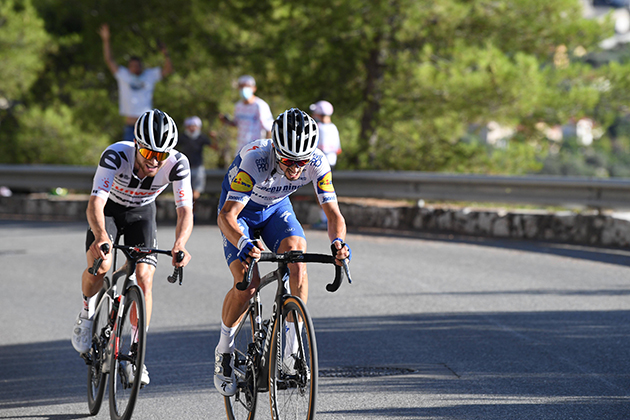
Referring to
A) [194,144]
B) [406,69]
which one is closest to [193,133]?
[194,144]

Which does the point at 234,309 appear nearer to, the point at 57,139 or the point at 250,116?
the point at 250,116

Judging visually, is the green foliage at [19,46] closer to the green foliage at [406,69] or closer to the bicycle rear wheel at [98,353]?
the green foliage at [406,69]

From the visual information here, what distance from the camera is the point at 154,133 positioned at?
4684mm

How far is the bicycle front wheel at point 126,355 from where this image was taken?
4.56 m

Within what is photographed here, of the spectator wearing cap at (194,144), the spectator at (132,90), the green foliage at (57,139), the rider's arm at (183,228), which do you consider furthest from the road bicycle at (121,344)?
the green foliage at (57,139)

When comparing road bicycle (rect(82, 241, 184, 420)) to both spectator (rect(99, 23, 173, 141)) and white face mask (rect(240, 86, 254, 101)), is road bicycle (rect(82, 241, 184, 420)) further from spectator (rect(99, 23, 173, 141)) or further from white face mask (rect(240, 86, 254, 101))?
spectator (rect(99, 23, 173, 141))

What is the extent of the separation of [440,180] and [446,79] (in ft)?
11.4

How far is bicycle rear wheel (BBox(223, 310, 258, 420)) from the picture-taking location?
14.6ft

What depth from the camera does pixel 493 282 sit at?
28.3 feet

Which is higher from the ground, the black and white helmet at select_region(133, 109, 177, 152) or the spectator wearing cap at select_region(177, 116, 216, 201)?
the spectator wearing cap at select_region(177, 116, 216, 201)

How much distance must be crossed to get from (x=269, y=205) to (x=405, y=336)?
7.13 ft

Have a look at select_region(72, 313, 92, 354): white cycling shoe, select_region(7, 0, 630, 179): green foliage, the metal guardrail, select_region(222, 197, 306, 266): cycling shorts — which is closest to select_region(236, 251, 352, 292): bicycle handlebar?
select_region(222, 197, 306, 266): cycling shorts

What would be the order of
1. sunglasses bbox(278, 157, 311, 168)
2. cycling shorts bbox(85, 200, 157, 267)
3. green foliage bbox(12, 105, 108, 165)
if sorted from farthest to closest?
green foliage bbox(12, 105, 108, 165) → cycling shorts bbox(85, 200, 157, 267) → sunglasses bbox(278, 157, 311, 168)

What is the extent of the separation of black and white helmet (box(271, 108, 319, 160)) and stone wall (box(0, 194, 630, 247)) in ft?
25.2
